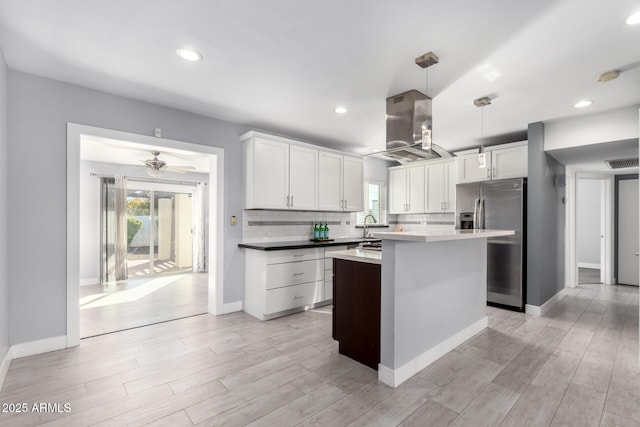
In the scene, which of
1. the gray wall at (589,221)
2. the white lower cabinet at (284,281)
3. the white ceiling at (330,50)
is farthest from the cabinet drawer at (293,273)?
the gray wall at (589,221)

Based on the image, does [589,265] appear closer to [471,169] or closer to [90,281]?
[471,169]

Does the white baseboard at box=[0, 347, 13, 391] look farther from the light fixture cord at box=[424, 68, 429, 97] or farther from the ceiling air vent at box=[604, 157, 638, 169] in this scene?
the ceiling air vent at box=[604, 157, 638, 169]

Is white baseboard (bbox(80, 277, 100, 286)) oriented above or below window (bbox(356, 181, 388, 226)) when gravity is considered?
below

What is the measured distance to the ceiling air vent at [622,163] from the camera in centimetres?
454

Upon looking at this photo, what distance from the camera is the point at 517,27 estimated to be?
6.53ft

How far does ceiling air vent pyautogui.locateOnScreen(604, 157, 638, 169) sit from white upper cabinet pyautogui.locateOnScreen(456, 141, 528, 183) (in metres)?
1.66

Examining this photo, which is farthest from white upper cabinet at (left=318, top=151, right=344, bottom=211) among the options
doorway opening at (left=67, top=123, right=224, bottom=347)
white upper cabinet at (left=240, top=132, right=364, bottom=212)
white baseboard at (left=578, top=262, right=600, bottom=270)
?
white baseboard at (left=578, top=262, right=600, bottom=270)

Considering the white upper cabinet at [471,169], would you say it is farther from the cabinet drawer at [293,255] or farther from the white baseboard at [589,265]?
the white baseboard at [589,265]

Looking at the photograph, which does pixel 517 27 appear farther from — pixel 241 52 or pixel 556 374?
pixel 556 374

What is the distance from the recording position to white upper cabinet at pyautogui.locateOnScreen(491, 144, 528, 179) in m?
4.21

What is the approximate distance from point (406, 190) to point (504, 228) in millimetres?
2096

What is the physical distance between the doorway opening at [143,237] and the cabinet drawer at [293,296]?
705 mm

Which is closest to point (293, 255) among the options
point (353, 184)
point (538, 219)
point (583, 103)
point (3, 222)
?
point (353, 184)

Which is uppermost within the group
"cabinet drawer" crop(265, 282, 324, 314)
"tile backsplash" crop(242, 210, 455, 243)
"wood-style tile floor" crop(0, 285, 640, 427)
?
"tile backsplash" crop(242, 210, 455, 243)
